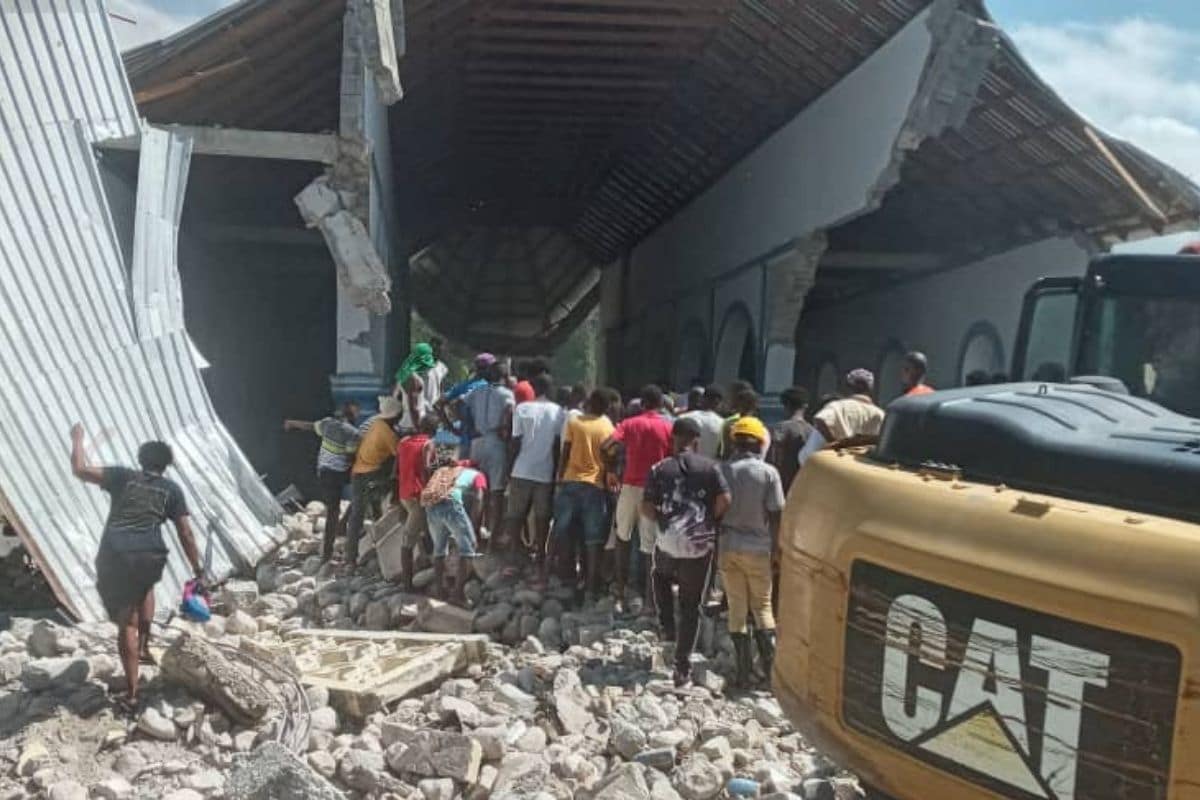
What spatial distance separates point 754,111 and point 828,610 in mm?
12252

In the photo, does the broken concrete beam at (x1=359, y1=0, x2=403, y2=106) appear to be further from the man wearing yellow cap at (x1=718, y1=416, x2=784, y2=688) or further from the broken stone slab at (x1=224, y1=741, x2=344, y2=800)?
the broken stone slab at (x1=224, y1=741, x2=344, y2=800)

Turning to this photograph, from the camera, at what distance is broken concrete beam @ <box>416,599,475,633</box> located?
6785 mm

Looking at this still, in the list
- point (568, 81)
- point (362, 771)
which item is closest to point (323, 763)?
point (362, 771)

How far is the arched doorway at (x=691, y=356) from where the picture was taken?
60.6 feet

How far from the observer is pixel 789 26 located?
1187cm

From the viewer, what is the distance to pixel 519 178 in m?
21.5

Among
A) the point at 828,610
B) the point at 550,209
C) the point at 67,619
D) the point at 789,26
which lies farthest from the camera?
the point at 550,209

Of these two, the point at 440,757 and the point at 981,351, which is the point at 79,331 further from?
the point at 981,351

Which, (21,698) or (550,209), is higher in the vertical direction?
(550,209)

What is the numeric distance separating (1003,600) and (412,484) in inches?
207

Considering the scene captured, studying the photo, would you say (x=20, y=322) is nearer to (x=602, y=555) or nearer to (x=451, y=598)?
(x=451, y=598)

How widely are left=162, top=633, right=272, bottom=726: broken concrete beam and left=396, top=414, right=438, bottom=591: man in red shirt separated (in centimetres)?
207

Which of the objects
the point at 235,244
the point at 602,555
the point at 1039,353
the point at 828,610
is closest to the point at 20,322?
the point at 602,555

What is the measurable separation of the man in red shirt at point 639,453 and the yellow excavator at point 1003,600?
123 inches
